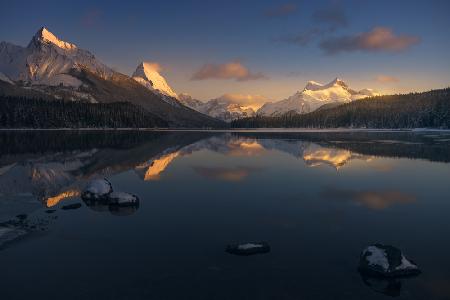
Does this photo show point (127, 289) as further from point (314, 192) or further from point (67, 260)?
point (314, 192)

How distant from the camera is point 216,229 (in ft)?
78.2

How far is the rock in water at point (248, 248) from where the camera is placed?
771 inches

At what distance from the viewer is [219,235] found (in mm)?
22562

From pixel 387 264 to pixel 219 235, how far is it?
9513mm

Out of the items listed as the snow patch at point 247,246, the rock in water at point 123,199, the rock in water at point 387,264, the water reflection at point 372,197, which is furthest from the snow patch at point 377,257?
the rock in water at point 123,199

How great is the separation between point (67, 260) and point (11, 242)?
17.2ft

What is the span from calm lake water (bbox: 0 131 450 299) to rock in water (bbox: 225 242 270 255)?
50cm

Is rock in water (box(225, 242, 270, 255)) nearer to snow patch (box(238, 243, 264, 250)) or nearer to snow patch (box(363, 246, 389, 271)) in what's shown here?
snow patch (box(238, 243, 264, 250))

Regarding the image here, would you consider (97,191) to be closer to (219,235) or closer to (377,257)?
(219,235)

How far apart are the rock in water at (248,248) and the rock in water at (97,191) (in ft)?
53.4

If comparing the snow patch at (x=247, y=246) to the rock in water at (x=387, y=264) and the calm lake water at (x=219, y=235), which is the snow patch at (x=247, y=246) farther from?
the rock in water at (x=387, y=264)

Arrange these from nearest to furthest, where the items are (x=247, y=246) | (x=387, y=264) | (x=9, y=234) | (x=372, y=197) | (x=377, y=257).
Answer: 1. (x=387, y=264)
2. (x=377, y=257)
3. (x=247, y=246)
4. (x=9, y=234)
5. (x=372, y=197)

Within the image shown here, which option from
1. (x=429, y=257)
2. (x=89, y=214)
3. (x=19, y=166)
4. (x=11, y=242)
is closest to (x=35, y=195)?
(x=89, y=214)

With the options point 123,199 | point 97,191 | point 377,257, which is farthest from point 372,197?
point 97,191
